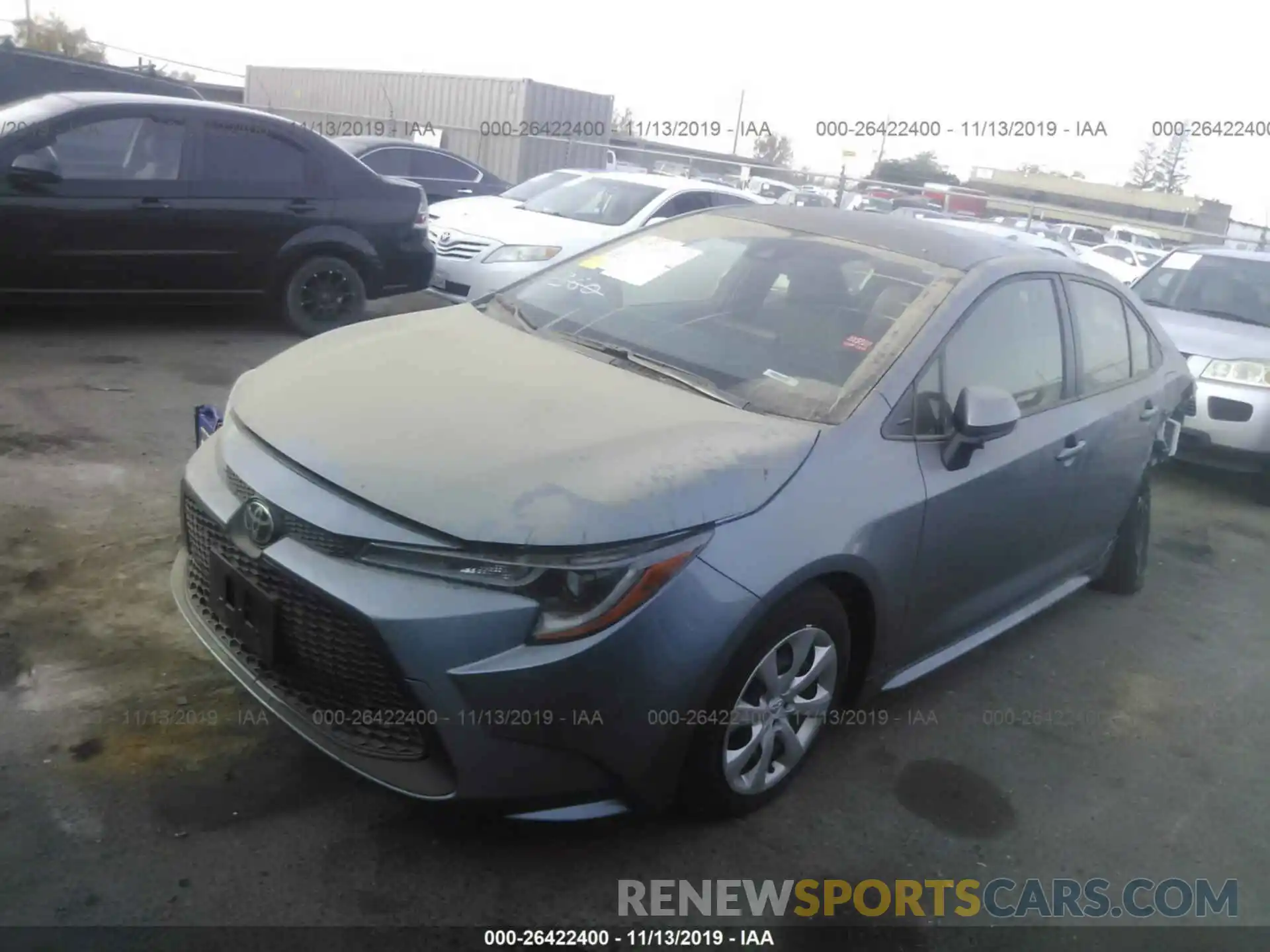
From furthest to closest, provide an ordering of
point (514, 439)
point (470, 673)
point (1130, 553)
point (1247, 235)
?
point (1247, 235) < point (1130, 553) < point (514, 439) < point (470, 673)

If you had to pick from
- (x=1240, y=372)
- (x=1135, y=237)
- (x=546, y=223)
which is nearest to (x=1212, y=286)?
(x=1240, y=372)

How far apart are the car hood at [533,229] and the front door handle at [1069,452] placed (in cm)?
521

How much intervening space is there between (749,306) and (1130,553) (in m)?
2.43

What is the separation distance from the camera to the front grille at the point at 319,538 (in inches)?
96.0

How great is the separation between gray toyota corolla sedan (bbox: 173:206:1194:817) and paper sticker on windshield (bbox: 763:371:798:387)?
0.03m

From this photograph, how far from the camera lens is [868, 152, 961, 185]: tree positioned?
31.3 meters

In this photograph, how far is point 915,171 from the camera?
32.2 meters

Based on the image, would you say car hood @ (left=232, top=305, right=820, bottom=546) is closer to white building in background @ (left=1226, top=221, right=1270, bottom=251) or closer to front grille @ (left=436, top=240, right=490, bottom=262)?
front grille @ (left=436, top=240, right=490, bottom=262)

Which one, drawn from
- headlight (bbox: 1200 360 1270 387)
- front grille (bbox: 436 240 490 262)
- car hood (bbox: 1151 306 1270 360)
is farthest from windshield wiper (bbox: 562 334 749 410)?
front grille (bbox: 436 240 490 262)

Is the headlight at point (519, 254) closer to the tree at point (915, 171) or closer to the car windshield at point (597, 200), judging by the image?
the car windshield at point (597, 200)

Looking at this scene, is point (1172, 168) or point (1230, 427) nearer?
point (1230, 427)

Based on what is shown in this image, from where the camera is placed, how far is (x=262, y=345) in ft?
24.6

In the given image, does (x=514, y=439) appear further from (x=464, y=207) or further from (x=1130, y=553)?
(x=464, y=207)

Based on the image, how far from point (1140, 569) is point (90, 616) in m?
4.45
